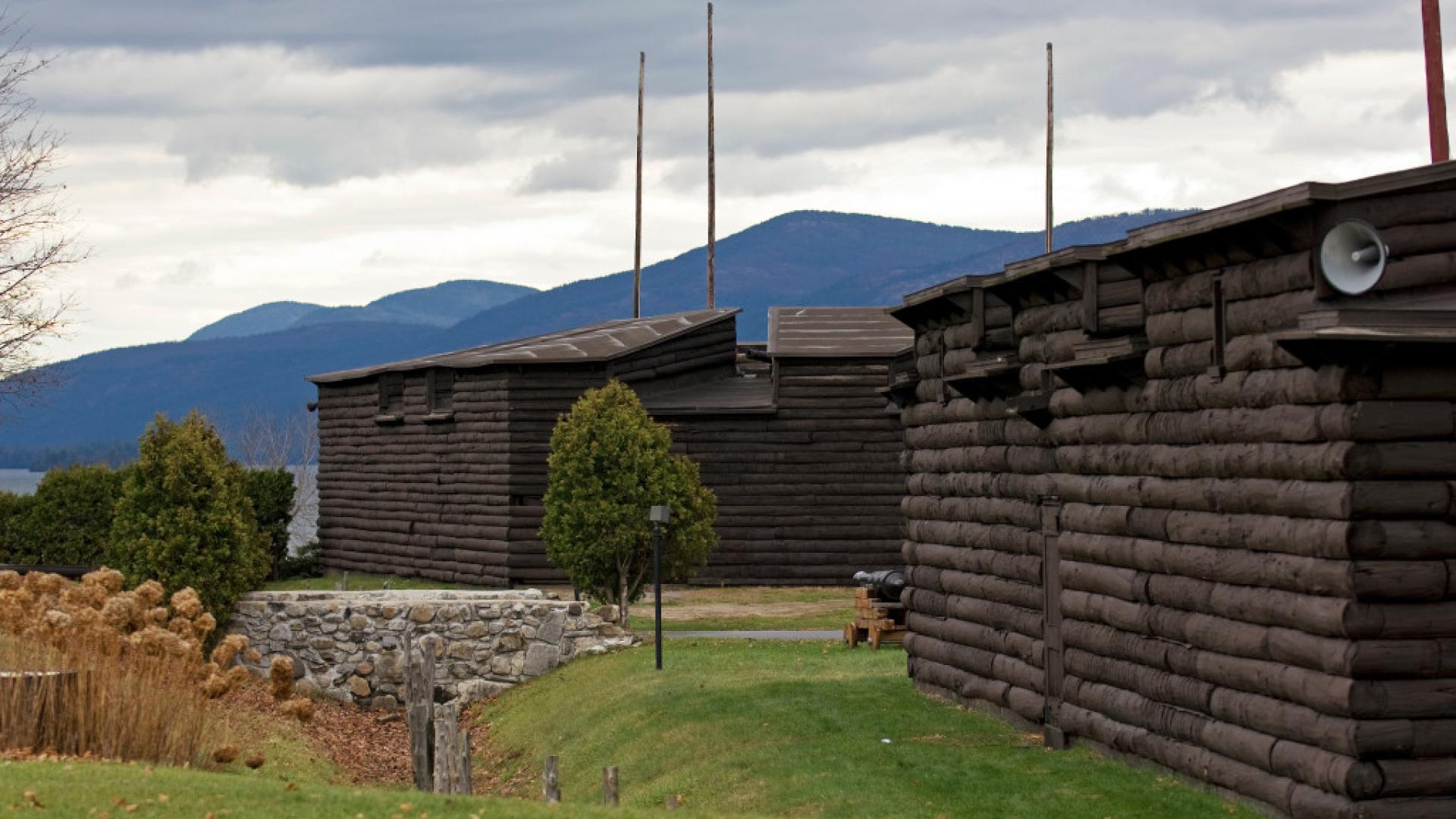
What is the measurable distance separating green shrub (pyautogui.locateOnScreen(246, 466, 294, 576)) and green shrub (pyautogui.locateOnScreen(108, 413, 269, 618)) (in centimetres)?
2278

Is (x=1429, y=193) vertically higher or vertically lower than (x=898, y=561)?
higher

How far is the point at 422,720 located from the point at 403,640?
9393 mm

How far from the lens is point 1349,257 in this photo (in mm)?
13148

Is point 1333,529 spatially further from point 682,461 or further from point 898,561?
point 898,561

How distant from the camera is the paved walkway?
104 ft

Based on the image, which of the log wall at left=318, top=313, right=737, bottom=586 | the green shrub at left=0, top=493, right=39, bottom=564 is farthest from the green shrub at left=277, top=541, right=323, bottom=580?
the green shrub at left=0, top=493, right=39, bottom=564

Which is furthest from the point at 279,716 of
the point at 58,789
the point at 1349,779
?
the point at 1349,779

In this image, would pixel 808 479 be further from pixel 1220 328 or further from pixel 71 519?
pixel 1220 328

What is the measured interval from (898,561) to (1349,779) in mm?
30935

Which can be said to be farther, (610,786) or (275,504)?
(275,504)

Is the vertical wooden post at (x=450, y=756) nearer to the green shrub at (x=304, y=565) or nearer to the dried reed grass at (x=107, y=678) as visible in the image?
the dried reed grass at (x=107, y=678)

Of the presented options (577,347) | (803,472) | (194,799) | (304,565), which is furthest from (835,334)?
(194,799)

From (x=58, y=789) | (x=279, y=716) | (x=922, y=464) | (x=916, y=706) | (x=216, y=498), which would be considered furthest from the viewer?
(x=216, y=498)

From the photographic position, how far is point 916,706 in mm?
21531
